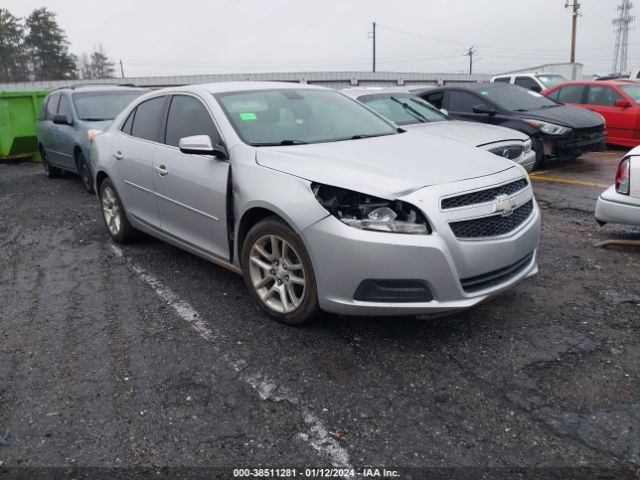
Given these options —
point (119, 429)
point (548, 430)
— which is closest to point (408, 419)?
point (548, 430)

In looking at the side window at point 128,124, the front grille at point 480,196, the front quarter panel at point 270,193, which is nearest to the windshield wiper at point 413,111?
the side window at point 128,124

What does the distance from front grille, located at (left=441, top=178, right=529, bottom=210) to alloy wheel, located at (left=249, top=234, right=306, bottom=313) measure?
3.22ft

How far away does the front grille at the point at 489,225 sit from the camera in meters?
3.20

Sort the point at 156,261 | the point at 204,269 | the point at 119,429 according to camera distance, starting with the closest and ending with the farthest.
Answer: the point at 119,429
the point at 204,269
the point at 156,261

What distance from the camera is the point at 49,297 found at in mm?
4598

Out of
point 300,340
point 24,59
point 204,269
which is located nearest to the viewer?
point 300,340

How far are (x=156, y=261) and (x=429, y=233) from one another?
3175 mm

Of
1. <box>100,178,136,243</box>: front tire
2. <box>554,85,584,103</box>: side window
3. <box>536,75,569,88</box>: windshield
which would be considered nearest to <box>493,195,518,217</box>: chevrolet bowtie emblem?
<box>100,178,136,243</box>: front tire

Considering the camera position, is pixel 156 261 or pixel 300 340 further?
pixel 156 261

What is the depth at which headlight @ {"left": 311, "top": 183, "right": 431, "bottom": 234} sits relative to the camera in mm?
3162

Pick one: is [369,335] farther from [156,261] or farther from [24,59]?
[24,59]

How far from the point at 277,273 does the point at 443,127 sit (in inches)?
187

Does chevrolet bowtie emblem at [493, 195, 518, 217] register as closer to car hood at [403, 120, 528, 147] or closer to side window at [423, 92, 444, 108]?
car hood at [403, 120, 528, 147]

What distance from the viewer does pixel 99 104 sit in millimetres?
9039
